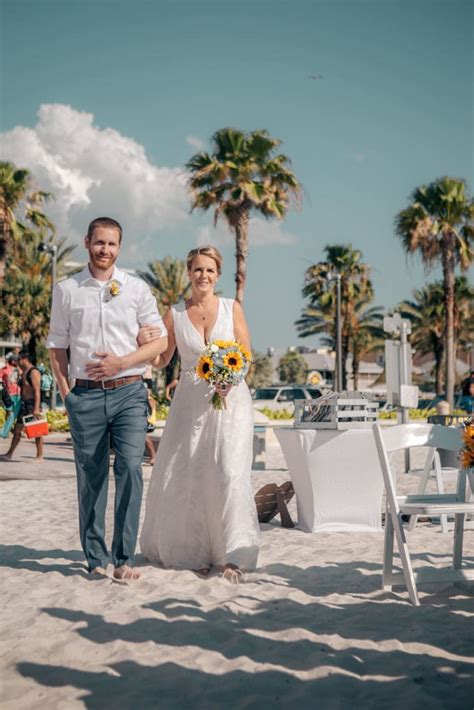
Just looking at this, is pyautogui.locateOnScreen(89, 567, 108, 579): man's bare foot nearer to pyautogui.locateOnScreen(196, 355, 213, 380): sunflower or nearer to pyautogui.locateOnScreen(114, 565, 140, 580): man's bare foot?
pyautogui.locateOnScreen(114, 565, 140, 580): man's bare foot

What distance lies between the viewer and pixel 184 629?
4207 mm

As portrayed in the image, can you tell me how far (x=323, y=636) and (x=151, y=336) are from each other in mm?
2224

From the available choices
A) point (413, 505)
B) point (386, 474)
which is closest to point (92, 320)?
point (386, 474)

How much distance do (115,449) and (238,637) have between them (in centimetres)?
171

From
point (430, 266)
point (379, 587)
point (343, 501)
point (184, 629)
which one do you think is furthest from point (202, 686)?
point (430, 266)

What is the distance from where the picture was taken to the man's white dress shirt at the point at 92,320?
5266 millimetres

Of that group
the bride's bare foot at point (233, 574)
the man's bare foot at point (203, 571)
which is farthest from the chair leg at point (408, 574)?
the man's bare foot at point (203, 571)

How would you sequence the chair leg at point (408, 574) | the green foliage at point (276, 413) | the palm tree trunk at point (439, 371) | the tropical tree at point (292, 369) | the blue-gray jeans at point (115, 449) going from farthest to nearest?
1. the tropical tree at point (292, 369)
2. the palm tree trunk at point (439, 371)
3. the green foliage at point (276, 413)
4. the blue-gray jeans at point (115, 449)
5. the chair leg at point (408, 574)

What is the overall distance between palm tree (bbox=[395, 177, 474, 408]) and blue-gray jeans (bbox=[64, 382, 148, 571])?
28.7 meters

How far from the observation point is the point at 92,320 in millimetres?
5277

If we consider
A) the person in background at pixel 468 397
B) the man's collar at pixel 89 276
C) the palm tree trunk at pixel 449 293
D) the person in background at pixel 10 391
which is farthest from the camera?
the palm tree trunk at pixel 449 293

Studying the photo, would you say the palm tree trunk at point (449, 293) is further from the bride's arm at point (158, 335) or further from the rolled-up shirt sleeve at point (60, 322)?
the rolled-up shirt sleeve at point (60, 322)

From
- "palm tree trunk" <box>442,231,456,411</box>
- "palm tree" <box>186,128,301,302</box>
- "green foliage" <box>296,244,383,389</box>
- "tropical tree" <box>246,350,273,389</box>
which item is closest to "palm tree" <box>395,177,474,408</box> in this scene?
"palm tree trunk" <box>442,231,456,411</box>

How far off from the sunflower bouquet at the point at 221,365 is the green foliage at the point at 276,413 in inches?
839
